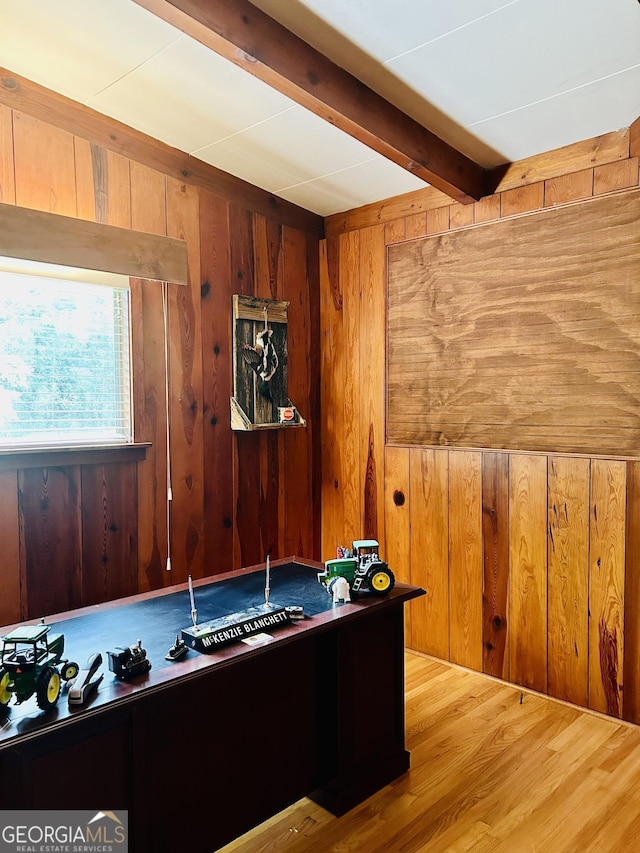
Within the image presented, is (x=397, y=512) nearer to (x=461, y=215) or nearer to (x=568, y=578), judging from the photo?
(x=568, y=578)

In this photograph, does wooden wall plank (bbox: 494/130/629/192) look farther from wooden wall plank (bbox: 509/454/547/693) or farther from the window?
the window

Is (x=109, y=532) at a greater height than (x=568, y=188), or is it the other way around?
(x=568, y=188)

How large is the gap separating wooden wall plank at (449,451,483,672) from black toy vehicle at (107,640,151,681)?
1.93 metres

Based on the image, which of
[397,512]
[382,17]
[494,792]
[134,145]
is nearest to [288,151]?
[134,145]

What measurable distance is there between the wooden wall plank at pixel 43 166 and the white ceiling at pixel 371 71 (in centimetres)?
18

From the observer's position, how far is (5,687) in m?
1.40

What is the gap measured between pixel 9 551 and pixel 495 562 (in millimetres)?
2186

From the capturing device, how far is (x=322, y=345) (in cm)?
376

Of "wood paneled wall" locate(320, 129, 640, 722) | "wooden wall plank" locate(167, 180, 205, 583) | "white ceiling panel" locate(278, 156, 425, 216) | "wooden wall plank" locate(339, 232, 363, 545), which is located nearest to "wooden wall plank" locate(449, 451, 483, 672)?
"wood paneled wall" locate(320, 129, 640, 722)

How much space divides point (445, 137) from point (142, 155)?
137 centimetres

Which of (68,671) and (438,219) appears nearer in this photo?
(68,671)

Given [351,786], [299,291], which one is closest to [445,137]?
[299,291]

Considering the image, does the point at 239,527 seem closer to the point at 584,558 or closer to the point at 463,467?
the point at 463,467

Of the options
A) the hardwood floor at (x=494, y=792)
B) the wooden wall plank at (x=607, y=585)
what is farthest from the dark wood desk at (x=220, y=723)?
the wooden wall plank at (x=607, y=585)
